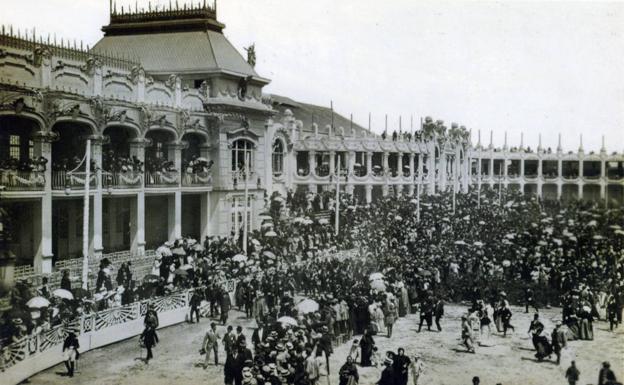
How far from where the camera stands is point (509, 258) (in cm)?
3003

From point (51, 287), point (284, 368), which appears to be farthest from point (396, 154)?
point (284, 368)

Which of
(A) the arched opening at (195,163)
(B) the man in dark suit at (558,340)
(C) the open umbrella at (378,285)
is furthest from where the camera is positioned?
(A) the arched opening at (195,163)

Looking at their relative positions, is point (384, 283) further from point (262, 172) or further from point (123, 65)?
point (123, 65)

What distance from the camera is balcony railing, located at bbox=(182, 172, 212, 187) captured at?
3331cm

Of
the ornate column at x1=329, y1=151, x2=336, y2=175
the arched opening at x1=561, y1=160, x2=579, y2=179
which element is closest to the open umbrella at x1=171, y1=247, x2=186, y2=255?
the ornate column at x1=329, y1=151, x2=336, y2=175

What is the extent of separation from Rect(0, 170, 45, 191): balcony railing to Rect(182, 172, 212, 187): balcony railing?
368 inches

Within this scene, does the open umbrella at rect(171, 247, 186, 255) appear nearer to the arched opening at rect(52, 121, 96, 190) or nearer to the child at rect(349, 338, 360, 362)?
the arched opening at rect(52, 121, 96, 190)

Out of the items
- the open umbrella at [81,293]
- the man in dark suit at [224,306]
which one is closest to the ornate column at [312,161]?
the man in dark suit at [224,306]

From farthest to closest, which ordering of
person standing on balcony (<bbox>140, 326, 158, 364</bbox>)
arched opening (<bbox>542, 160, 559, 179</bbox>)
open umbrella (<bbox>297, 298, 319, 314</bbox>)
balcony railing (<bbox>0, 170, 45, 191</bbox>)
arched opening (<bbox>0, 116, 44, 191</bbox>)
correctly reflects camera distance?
1. arched opening (<bbox>542, 160, 559, 179</bbox>)
2. arched opening (<bbox>0, 116, 44, 191</bbox>)
3. balcony railing (<bbox>0, 170, 45, 191</bbox>)
4. open umbrella (<bbox>297, 298, 319, 314</bbox>)
5. person standing on balcony (<bbox>140, 326, 158, 364</bbox>)

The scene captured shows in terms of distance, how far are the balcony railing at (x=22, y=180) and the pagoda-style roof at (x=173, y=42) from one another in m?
12.4

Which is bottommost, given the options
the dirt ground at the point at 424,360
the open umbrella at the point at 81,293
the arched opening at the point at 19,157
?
the dirt ground at the point at 424,360

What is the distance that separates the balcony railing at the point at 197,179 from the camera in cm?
3331

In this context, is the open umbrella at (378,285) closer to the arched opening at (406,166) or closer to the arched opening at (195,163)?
the arched opening at (195,163)

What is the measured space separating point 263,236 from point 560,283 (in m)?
15.0
